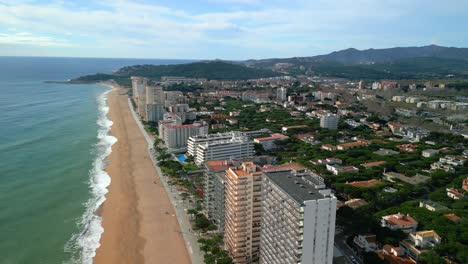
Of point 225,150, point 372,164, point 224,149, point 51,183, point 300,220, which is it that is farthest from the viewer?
point 225,150

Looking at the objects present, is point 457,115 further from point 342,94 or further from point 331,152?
point 331,152

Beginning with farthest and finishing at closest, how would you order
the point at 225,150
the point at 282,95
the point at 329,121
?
the point at 282,95
the point at 329,121
the point at 225,150

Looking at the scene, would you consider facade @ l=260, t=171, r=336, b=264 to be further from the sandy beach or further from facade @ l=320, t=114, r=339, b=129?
facade @ l=320, t=114, r=339, b=129

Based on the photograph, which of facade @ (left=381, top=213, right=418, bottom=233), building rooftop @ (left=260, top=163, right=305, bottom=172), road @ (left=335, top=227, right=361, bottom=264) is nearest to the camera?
building rooftop @ (left=260, top=163, right=305, bottom=172)

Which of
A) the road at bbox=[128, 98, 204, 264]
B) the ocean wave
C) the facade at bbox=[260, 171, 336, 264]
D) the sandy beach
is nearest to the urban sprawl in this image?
the facade at bbox=[260, 171, 336, 264]

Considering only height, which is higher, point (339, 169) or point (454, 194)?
point (339, 169)

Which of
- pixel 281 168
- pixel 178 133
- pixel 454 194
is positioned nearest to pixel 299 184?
pixel 281 168

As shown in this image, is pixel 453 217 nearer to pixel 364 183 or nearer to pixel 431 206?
pixel 431 206
